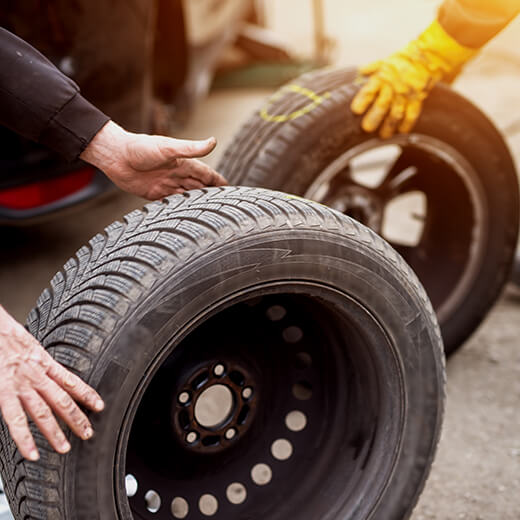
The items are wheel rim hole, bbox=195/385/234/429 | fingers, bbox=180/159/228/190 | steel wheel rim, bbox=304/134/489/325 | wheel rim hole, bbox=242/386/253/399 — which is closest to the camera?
wheel rim hole, bbox=242/386/253/399

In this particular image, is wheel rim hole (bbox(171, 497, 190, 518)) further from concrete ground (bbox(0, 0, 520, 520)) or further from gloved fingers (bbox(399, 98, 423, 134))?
gloved fingers (bbox(399, 98, 423, 134))

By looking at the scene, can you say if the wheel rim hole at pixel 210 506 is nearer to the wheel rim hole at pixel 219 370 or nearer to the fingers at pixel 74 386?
the wheel rim hole at pixel 219 370

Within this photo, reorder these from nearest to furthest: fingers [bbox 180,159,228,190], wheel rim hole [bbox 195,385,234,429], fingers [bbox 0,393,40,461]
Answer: fingers [bbox 0,393,40,461] < fingers [bbox 180,159,228,190] < wheel rim hole [bbox 195,385,234,429]

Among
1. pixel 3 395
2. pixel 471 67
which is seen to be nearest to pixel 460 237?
pixel 3 395

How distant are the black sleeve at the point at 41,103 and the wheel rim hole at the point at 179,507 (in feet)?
2.67

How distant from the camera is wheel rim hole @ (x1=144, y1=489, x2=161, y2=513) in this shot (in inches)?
57.5

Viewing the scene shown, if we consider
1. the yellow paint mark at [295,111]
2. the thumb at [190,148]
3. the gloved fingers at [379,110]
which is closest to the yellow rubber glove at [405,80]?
the gloved fingers at [379,110]

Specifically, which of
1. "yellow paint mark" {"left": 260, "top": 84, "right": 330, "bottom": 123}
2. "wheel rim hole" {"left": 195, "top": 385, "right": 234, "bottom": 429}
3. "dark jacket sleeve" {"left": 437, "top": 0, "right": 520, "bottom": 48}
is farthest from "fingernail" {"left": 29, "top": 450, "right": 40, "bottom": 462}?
"dark jacket sleeve" {"left": 437, "top": 0, "right": 520, "bottom": 48}

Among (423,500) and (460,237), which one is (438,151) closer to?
(460,237)

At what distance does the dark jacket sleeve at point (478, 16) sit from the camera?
6.27 feet

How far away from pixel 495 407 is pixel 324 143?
3.23 ft

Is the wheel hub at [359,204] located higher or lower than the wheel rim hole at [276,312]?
lower

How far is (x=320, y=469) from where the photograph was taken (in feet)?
5.12

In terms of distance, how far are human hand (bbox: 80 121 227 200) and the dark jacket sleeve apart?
801 millimetres
